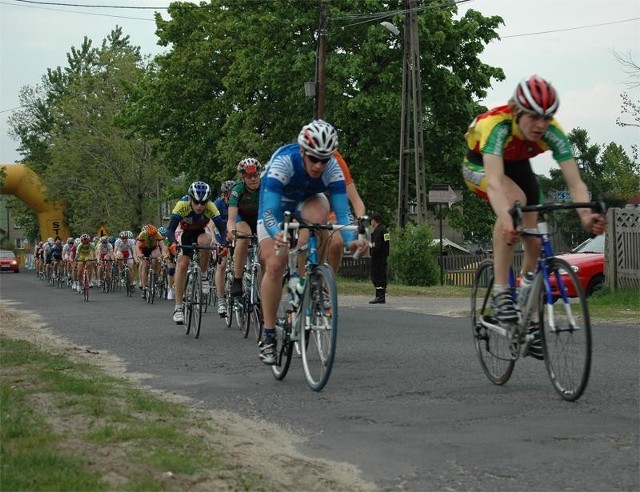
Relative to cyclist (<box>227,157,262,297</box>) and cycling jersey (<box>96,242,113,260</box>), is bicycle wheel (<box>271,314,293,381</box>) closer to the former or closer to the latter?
cyclist (<box>227,157,262,297</box>)

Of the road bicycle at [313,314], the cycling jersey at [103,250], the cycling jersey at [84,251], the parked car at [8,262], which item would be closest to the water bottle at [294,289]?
the road bicycle at [313,314]

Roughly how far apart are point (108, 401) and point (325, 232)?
83.4 inches

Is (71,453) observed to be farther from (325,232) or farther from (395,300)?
(395,300)

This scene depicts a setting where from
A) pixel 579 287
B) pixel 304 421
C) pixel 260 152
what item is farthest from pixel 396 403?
pixel 260 152

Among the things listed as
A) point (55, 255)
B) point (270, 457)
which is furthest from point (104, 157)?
point (270, 457)

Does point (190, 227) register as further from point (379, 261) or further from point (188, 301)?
point (379, 261)

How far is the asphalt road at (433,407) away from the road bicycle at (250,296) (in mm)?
260

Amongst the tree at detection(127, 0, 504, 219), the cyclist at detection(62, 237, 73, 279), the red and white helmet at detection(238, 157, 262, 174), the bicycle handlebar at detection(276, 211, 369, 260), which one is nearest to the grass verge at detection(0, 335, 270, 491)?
the bicycle handlebar at detection(276, 211, 369, 260)

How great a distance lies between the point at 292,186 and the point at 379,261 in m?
15.7

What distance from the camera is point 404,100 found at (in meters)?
34.7

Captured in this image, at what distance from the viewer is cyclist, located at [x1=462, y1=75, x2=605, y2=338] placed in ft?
22.8

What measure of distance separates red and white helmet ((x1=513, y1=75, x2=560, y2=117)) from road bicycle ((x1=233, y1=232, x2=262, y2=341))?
5.24 meters

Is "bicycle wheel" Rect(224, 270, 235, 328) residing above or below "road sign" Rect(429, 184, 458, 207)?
below

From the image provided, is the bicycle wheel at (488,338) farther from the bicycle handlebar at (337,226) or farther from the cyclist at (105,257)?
the cyclist at (105,257)
